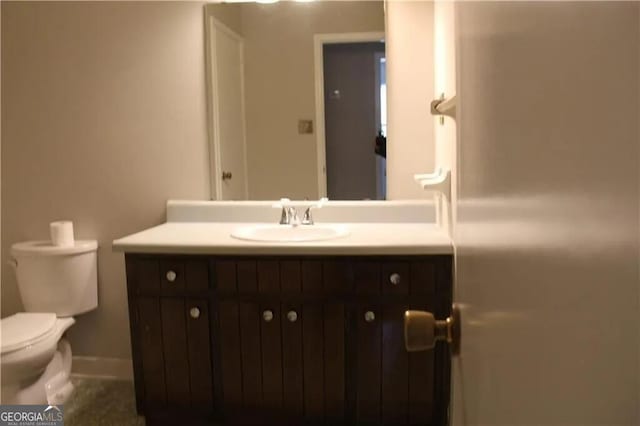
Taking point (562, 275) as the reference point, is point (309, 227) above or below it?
below

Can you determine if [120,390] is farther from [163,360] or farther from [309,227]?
[309,227]

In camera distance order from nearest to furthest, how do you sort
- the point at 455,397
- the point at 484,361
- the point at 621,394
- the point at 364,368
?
1. the point at 621,394
2. the point at 484,361
3. the point at 455,397
4. the point at 364,368

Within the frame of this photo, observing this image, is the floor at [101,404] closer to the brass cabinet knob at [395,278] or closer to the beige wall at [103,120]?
the beige wall at [103,120]

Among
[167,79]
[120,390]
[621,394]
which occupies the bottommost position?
[120,390]

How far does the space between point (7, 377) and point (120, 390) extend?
2.00 ft

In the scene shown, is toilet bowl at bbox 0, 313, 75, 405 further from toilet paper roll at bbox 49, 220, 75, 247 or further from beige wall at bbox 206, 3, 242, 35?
beige wall at bbox 206, 3, 242, 35

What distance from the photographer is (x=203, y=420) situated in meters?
2.12

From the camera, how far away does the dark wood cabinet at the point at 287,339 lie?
196 centimetres

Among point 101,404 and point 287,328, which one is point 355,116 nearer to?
point 287,328

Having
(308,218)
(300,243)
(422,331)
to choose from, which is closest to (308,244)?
(300,243)

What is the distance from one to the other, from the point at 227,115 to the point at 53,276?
42.4 inches

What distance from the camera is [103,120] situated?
2605 millimetres

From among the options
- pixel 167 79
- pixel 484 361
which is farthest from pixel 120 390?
pixel 484 361

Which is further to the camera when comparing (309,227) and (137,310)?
(309,227)
